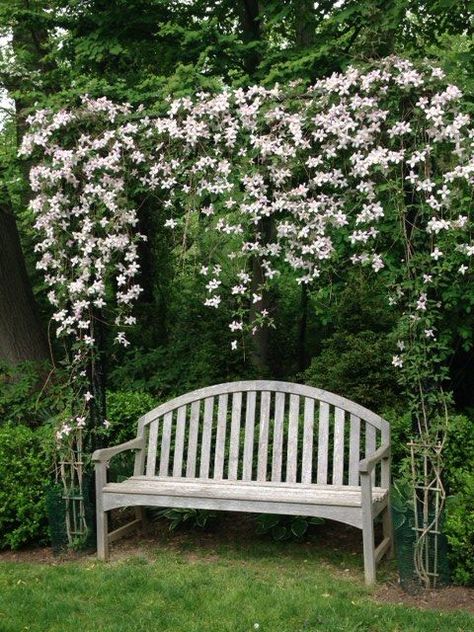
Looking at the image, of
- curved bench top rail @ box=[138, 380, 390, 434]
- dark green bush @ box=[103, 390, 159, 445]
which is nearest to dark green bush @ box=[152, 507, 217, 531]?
curved bench top rail @ box=[138, 380, 390, 434]

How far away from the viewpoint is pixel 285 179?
4.57m

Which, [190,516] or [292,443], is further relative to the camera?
[190,516]

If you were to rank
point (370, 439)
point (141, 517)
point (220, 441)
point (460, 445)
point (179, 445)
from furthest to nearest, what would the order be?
point (141, 517), point (179, 445), point (220, 441), point (460, 445), point (370, 439)

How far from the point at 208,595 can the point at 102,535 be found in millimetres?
1020

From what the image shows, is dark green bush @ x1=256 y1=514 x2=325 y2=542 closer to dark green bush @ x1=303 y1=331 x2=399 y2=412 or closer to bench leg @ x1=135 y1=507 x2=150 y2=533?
bench leg @ x1=135 y1=507 x2=150 y2=533

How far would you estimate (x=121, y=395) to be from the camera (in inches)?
249

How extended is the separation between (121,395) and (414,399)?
9.35 ft

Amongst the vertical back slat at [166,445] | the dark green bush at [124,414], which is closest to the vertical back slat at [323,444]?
the vertical back slat at [166,445]

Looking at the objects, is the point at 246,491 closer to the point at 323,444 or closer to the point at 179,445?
the point at 323,444

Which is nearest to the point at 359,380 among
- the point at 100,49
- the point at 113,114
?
the point at 113,114

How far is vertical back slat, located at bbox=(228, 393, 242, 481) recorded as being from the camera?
5.15m

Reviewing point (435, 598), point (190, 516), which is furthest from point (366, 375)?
point (435, 598)

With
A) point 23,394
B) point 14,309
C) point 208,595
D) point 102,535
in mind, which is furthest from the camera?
point 14,309

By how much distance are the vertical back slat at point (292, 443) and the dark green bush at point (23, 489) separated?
64.4 inches
